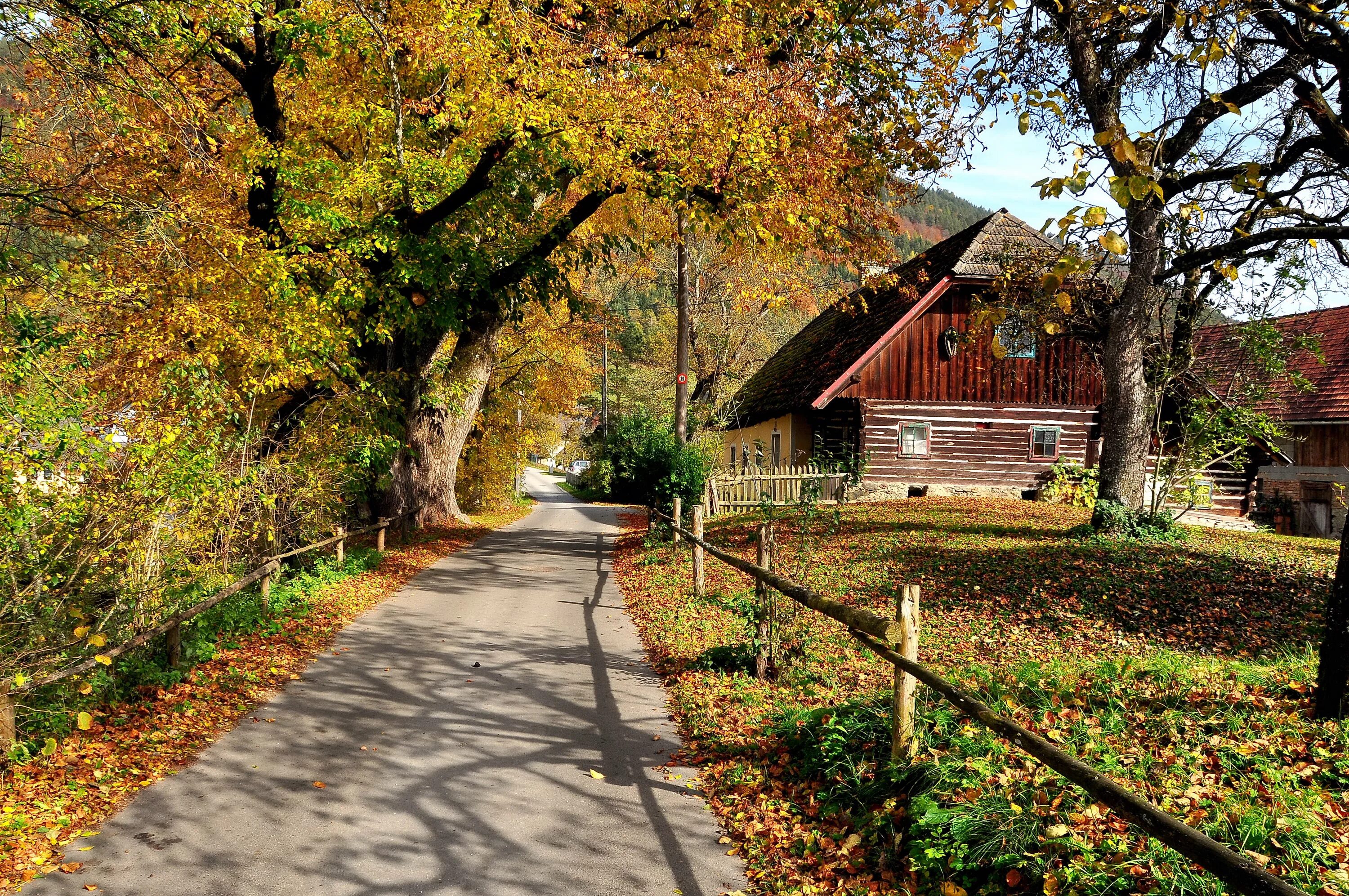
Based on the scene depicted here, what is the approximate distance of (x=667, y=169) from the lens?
563 inches

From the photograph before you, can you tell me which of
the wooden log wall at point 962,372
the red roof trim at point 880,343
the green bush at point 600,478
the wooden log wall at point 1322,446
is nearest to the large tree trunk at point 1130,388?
the wooden log wall at point 962,372

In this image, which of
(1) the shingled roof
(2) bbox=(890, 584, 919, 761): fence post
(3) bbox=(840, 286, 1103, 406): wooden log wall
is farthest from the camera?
(3) bbox=(840, 286, 1103, 406): wooden log wall

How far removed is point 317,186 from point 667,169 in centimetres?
622

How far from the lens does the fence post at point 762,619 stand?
847 centimetres

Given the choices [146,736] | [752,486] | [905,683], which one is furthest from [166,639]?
[752,486]

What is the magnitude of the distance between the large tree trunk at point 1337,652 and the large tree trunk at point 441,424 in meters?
17.2

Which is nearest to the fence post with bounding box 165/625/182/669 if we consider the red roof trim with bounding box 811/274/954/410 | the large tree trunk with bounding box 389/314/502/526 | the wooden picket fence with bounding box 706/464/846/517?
the large tree trunk with bounding box 389/314/502/526

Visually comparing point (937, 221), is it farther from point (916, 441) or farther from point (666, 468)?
point (666, 468)

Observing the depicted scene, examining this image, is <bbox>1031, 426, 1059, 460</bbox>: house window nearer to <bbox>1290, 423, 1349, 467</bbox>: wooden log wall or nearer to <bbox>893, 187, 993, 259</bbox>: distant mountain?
<bbox>1290, 423, 1349, 467</bbox>: wooden log wall

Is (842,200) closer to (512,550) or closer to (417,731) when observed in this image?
(512,550)

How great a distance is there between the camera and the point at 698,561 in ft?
44.0

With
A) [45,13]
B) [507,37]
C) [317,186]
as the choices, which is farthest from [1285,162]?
[317,186]

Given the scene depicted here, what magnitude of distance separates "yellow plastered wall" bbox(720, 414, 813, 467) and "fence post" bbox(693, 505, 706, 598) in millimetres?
12555

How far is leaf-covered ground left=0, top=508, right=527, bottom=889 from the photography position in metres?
4.92
